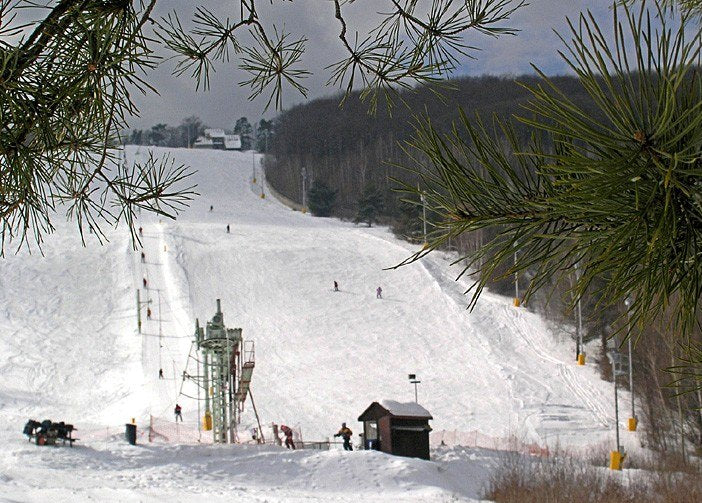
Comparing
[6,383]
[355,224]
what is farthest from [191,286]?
[355,224]

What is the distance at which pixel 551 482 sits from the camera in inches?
532

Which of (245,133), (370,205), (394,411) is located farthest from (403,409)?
(245,133)

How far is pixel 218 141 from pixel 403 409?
434ft

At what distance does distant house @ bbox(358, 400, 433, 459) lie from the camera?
16078 mm

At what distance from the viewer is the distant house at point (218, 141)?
140 m

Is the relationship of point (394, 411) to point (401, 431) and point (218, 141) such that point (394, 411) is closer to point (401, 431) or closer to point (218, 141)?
point (401, 431)

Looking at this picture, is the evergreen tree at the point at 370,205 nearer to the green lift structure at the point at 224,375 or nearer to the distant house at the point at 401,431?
the green lift structure at the point at 224,375

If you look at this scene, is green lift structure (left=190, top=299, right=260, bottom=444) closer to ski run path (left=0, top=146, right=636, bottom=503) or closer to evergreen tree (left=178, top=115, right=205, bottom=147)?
ski run path (left=0, top=146, right=636, bottom=503)

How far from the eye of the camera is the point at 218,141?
14388cm

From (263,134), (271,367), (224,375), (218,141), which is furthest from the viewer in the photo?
(218,141)

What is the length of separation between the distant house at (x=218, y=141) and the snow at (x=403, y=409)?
126m

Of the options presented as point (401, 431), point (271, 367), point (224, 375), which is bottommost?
point (271, 367)

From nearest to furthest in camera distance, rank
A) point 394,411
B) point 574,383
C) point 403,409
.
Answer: point 394,411 < point 403,409 < point 574,383

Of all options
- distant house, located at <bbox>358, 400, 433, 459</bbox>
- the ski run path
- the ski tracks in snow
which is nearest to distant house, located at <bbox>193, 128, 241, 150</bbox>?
the ski run path
